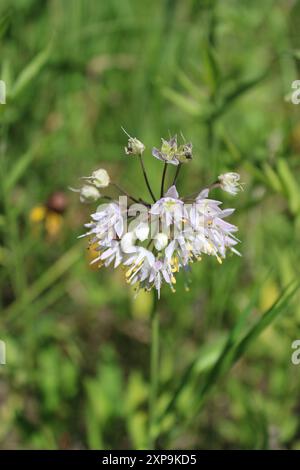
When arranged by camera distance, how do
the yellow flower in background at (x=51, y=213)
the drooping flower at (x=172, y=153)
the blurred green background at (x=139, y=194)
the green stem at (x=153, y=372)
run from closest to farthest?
the drooping flower at (x=172, y=153)
the green stem at (x=153, y=372)
the blurred green background at (x=139, y=194)
the yellow flower in background at (x=51, y=213)

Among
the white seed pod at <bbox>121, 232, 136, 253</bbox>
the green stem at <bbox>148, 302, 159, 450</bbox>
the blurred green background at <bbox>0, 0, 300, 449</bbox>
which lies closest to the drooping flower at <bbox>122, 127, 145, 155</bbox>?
the white seed pod at <bbox>121, 232, 136, 253</bbox>

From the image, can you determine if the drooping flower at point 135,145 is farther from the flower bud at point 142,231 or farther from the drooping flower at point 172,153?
the flower bud at point 142,231

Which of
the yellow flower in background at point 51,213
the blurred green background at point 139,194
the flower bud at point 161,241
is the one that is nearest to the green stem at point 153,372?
the blurred green background at point 139,194

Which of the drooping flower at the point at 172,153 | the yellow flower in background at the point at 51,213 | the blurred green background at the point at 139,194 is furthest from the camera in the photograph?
the yellow flower in background at the point at 51,213

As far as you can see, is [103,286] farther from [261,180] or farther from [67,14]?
[67,14]

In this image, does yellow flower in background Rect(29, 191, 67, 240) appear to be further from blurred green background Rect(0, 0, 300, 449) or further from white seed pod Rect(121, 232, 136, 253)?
white seed pod Rect(121, 232, 136, 253)

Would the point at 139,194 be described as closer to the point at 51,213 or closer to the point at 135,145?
the point at 51,213
